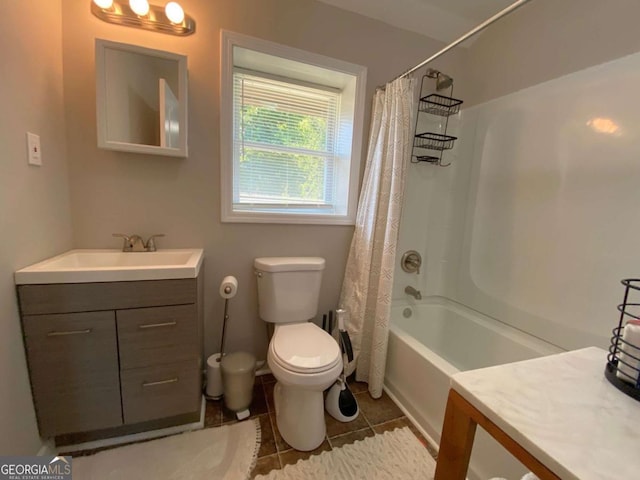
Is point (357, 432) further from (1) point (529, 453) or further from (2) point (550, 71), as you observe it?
(2) point (550, 71)

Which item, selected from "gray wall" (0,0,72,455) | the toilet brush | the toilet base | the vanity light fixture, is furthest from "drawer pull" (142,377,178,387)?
the vanity light fixture

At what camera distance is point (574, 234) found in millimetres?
1499

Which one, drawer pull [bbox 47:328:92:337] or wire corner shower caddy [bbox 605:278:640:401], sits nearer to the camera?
wire corner shower caddy [bbox 605:278:640:401]

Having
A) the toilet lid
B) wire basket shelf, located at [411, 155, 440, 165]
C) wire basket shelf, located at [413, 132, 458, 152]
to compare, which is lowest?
the toilet lid

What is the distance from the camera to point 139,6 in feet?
4.30

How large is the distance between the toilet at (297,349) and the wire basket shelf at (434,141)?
3.94 feet

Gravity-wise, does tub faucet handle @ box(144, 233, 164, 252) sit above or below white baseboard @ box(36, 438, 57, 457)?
above

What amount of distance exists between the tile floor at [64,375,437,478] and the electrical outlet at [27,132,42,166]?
1.29m

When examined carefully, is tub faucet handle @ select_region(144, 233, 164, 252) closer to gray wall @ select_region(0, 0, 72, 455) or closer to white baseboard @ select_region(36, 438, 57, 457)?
gray wall @ select_region(0, 0, 72, 455)

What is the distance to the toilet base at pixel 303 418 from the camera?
1.32 metres

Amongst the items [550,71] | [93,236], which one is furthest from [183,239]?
[550,71]

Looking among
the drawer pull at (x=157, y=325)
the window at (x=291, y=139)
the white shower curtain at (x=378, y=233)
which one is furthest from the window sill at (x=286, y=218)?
the drawer pull at (x=157, y=325)

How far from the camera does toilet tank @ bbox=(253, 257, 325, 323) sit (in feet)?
5.32

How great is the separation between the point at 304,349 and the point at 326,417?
0.50 metres
